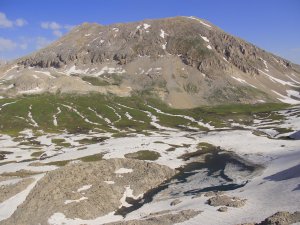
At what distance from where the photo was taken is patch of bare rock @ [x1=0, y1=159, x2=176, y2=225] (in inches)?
2287

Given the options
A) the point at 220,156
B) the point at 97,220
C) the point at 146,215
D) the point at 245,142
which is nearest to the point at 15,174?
the point at 97,220

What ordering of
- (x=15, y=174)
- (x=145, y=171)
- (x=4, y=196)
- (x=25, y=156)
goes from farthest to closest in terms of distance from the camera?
1. (x=25, y=156)
2. (x=15, y=174)
3. (x=145, y=171)
4. (x=4, y=196)

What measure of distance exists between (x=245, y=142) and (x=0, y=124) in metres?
128

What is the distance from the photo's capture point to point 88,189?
65750 mm

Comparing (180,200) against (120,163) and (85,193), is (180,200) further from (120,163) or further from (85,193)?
(120,163)

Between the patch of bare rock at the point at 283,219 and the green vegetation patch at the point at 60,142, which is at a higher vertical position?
the green vegetation patch at the point at 60,142

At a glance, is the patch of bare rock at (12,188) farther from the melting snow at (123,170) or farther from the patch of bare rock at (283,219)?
the patch of bare rock at (283,219)

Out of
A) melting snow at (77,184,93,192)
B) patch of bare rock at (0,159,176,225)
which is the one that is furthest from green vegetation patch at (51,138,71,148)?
melting snow at (77,184,93,192)

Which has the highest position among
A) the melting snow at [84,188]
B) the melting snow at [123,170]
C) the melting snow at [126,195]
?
the melting snow at [123,170]

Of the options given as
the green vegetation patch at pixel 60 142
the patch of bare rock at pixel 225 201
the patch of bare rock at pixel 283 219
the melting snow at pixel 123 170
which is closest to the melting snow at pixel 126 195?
the melting snow at pixel 123 170

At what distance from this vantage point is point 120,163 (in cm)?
7950

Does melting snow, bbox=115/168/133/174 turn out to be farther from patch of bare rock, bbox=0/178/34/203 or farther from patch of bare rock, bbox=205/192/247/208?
patch of bare rock, bbox=205/192/247/208

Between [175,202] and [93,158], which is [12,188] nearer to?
[175,202]

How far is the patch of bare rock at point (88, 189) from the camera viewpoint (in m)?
58.1
